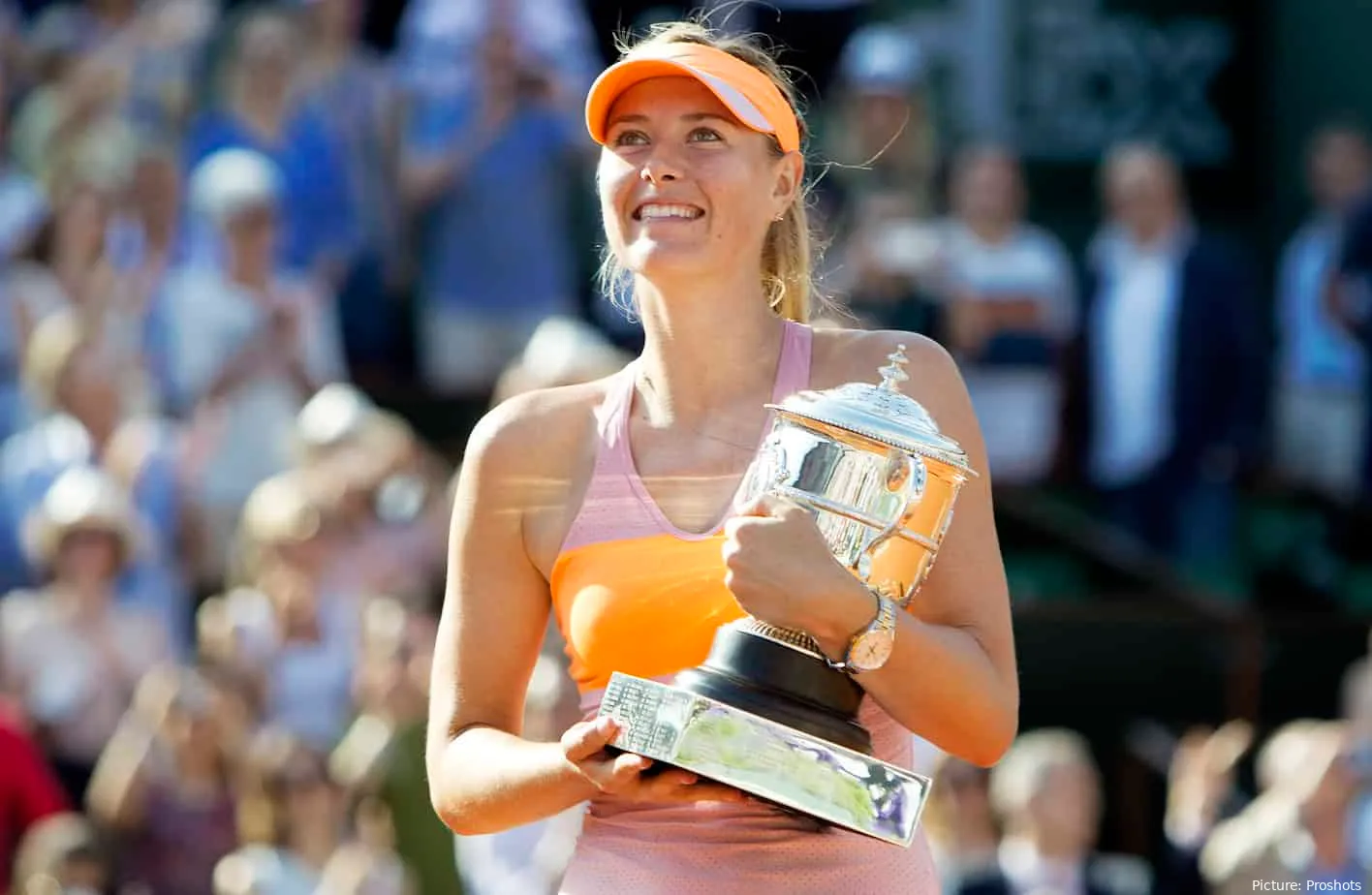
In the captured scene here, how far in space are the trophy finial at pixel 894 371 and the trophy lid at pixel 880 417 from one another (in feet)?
0.04

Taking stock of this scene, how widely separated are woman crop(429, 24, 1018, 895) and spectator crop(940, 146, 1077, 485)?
540 centimetres

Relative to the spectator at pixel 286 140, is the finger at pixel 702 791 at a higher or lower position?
higher

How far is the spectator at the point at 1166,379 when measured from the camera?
331 inches

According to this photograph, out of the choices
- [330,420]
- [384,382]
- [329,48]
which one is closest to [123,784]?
[330,420]

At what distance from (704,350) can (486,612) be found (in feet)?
1.19

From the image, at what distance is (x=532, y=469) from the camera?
107 inches

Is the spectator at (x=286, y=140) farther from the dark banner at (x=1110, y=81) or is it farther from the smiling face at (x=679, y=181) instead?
the smiling face at (x=679, y=181)

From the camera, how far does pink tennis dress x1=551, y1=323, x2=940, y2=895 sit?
2559 mm

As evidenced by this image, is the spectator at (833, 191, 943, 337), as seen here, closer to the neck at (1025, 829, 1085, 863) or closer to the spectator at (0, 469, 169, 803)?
the neck at (1025, 829, 1085, 863)

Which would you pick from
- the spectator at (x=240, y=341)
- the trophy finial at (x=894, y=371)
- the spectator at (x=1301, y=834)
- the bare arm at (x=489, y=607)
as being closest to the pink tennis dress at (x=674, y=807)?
the bare arm at (x=489, y=607)

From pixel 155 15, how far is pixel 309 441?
2179 mm

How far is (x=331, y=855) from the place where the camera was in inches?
234

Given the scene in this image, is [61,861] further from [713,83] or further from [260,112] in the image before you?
[713,83]

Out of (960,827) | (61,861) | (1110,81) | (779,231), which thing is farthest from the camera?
(1110,81)
